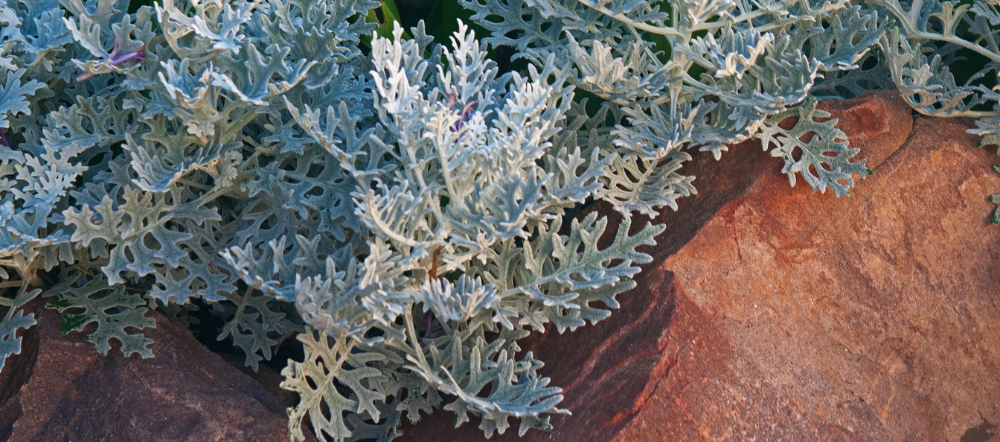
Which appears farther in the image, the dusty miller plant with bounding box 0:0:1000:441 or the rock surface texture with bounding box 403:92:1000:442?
Answer: the rock surface texture with bounding box 403:92:1000:442

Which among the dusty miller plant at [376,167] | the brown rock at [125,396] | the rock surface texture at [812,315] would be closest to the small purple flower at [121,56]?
the dusty miller plant at [376,167]

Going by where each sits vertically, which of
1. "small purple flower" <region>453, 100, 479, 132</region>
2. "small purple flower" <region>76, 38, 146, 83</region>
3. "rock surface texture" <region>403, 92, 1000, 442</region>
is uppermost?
"small purple flower" <region>76, 38, 146, 83</region>

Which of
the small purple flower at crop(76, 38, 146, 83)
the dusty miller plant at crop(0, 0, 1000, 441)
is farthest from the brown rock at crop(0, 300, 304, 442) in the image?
the small purple flower at crop(76, 38, 146, 83)

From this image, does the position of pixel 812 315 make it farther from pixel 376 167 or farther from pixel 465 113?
pixel 376 167

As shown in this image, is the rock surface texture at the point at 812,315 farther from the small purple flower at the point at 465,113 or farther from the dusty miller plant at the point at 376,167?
the small purple flower at the point at 465,113

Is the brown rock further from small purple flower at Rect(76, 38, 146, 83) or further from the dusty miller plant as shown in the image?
small purple flower at Rect(76, 38, 146, 83)

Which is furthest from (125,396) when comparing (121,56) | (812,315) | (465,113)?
(812,315)

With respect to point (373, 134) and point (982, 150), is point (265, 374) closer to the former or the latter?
point (373, 134)
